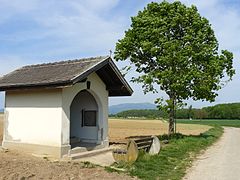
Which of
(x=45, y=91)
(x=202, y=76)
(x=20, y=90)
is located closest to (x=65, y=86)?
(x=45, y=91)

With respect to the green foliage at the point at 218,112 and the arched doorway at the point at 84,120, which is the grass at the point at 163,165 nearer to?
the arched doorway at the point at 84,120

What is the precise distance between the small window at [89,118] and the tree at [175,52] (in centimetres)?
645

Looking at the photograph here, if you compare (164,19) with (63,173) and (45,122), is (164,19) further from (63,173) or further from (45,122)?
(63,173)

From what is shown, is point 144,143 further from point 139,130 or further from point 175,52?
point 139,130

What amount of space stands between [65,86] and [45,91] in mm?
1642

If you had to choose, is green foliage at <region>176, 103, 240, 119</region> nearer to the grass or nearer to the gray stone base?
the grass

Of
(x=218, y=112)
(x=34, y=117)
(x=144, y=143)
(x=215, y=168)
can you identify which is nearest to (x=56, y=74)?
(x=34, y=117)

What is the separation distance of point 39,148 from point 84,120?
13.1 ft

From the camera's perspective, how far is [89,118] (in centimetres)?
1797

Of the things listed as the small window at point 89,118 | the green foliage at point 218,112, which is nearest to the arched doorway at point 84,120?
the small window at point 89,118

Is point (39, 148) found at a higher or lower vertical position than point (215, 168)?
higher

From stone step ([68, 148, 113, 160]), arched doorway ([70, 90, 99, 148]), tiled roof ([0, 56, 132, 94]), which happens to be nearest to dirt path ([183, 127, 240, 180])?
stone step ([68, 148, 113, 160])

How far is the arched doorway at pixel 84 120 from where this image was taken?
1766cm

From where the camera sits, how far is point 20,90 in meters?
15.4
